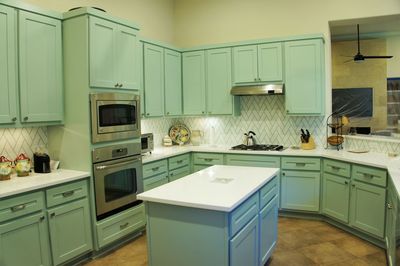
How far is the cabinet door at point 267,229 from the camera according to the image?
2752 mm

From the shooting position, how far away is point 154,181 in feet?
13.6

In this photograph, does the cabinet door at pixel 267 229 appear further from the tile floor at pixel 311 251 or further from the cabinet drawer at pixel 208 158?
the cabinet drawer at pixel 208 158

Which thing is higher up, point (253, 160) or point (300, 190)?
point (253, 160)

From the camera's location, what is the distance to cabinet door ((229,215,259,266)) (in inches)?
84.8

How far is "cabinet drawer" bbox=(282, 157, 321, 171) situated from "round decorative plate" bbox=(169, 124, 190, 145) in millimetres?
1782

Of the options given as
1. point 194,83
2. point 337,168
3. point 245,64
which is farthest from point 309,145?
point 194,83

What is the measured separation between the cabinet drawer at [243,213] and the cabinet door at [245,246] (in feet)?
0.15

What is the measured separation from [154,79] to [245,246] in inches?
114

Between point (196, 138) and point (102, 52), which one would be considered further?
point (196, 138)

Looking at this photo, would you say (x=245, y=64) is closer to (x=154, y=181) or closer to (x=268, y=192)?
(x=154, y=181)

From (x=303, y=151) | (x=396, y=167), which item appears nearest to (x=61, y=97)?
(x=303, y=151)

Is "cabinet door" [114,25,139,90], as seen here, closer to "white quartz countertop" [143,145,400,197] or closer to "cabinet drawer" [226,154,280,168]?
"white quartz countertop" [143,145,400,197]

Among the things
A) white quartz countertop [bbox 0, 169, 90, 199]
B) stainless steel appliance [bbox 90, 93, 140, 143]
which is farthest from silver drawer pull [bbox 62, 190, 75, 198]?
stainless steel appliance [bbox 90, 93, 140, 143]

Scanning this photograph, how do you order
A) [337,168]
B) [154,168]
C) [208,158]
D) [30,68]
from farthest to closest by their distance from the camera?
[208,158] < [154,168] < [337,168] < [30,68]
